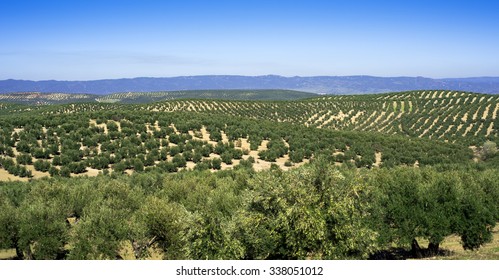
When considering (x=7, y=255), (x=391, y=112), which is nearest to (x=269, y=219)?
(x=7, y=255)

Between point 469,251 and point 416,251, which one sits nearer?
point 469,251

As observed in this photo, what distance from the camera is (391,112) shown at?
139000 mm

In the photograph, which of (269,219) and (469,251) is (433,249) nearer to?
(469,251)

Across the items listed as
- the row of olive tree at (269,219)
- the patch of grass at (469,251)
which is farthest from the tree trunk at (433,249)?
the patch of grass at (469,251)

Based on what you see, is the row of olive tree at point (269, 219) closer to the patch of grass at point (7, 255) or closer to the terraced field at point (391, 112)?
the patch of grass at point (7, 255)

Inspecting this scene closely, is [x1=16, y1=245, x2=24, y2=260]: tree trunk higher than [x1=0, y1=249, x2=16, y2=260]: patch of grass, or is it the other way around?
[x1=16, y1=245, x2=24, y2=260]: tree trunk

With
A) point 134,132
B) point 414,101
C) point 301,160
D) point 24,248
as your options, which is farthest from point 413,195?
point 414,101

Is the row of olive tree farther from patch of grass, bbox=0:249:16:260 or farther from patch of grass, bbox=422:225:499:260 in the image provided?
patch of grass, bbox=0:249:16:260

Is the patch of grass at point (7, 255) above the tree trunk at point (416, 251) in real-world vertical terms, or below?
below

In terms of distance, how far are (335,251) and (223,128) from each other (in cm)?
6340

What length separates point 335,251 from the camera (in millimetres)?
23109

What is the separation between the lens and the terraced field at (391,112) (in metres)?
111

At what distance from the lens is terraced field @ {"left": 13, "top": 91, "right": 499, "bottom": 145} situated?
111 m

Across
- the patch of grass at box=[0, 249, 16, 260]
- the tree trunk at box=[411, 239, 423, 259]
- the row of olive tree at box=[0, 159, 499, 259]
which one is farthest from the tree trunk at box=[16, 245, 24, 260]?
the tree trunk at box=[411, 239, 423, 259]
